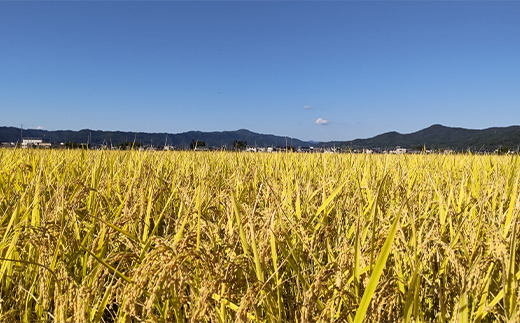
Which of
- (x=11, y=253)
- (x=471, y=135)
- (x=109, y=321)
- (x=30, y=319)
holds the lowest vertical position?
(x=109, y=321)

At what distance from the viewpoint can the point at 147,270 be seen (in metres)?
0.87

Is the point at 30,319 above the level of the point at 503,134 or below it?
below

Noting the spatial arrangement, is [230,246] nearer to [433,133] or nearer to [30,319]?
[30,319]

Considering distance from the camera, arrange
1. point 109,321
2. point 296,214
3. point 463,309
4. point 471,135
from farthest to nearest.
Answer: point 471,135 < point 296,214 < point 109,321 < point 463,309

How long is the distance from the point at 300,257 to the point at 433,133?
111097 millimetres

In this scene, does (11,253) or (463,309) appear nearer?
(463,309)

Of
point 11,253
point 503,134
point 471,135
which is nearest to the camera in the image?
point 11,253

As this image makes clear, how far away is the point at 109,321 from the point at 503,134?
99528 millimetres

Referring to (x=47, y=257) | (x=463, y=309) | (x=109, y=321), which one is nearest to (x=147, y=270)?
(x=47, y=257)

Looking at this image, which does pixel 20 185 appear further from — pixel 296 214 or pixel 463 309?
pixel 463 309

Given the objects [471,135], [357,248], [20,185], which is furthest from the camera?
[471,135]

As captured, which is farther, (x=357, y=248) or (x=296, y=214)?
(x=296, y=214)

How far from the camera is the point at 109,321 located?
1.32 metres

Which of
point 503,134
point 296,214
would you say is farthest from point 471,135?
point 296,214
